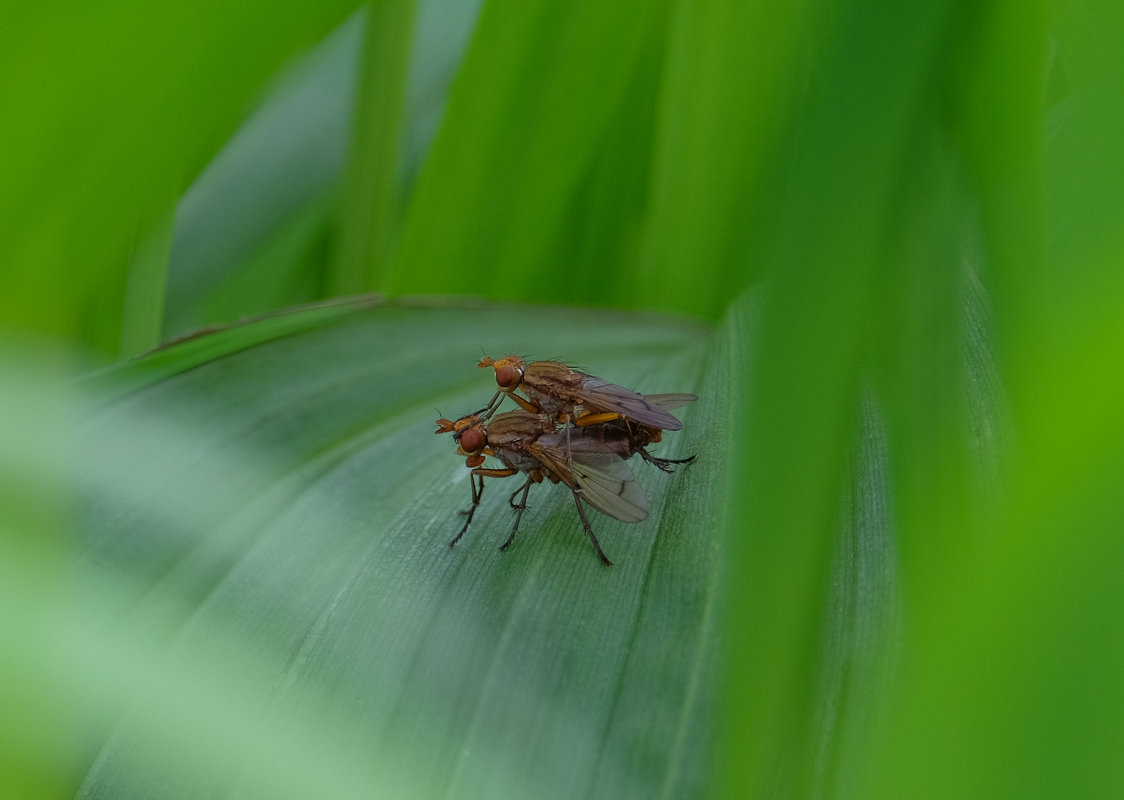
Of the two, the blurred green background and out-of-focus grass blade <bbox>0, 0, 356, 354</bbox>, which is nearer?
the blurred green background

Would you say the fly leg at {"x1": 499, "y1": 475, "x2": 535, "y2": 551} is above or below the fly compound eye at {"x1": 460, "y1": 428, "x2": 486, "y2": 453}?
below

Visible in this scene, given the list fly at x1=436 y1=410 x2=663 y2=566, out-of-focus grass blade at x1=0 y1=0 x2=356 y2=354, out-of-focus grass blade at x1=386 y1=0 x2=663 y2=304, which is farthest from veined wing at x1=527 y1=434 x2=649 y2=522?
out-of-focus grass blade at x1=0 y1=0 x2=356 y2=354

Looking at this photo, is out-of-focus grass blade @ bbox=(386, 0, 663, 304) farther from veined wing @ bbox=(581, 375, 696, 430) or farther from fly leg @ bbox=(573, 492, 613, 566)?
fly leg @ bbox=(573, 492, 613, 566)

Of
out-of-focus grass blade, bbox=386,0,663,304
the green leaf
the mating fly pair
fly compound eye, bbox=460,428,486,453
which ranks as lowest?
the green leaf

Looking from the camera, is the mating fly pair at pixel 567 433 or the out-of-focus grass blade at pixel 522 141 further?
the out-of-focus grass blade at pixel 522 141

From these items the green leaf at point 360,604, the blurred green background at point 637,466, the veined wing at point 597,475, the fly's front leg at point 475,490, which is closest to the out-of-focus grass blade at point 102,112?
the blurred green background at point 637,466

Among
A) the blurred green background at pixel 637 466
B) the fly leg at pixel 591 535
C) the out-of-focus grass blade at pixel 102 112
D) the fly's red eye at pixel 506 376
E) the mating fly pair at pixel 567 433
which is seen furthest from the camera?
the fly's red eye at pixel 506 376

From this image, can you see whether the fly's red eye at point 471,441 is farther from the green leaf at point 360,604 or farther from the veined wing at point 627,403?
the veined wing at point 627,403

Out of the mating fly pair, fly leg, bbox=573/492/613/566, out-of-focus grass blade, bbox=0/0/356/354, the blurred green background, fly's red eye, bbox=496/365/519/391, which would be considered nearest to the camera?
the blurred green background
